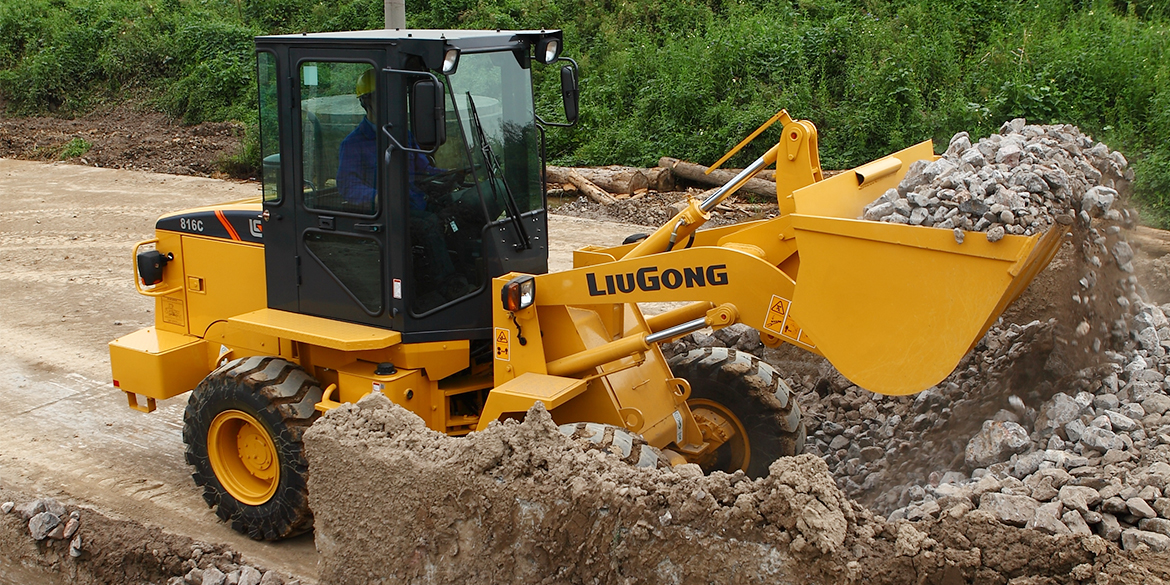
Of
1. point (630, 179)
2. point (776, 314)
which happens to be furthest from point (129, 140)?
point (776, 314)

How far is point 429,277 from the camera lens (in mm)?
4801

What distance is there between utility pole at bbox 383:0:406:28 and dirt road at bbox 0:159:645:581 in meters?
2.96

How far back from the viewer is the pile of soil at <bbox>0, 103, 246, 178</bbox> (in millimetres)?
17062

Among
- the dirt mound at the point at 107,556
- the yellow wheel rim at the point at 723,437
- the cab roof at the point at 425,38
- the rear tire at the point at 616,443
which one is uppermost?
the cab roof at the point at 425,38

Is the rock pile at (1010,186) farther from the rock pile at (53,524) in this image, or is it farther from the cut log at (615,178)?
the cut log at (615,178)

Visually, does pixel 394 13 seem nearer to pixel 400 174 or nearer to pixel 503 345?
pixel 400 174

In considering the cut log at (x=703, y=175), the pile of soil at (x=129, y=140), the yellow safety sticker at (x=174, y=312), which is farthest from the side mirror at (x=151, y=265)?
the pile of soil at (x=129, y=140)

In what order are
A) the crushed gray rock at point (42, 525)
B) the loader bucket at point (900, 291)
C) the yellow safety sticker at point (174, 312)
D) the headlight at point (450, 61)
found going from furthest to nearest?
the yellow safety sticker at point (174, 312) < the crushed gray rock at point (42, 525) < the headlight at point (450, 61) < the loader bucket at point (900, 291)

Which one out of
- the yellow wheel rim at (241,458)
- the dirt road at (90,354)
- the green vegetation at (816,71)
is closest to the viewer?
the yellow wheel rim at (241,458)

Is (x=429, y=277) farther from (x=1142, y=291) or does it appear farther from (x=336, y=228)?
(x=1142, y=291)

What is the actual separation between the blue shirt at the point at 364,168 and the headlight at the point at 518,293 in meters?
0.56

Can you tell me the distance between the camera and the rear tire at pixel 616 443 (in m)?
4.15

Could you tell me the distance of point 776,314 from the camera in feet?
14.0

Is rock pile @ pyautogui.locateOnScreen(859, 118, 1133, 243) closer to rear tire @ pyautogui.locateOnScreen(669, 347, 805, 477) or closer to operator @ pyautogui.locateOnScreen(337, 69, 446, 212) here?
rear tire @ pyautogui.locateOnScreen(669, 347, 805, 477)
